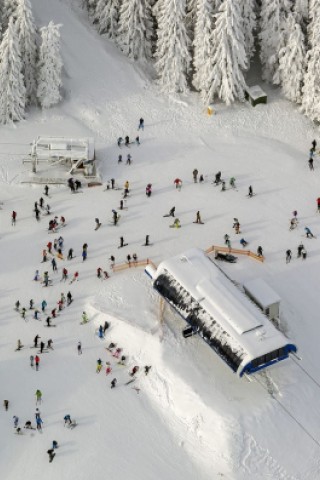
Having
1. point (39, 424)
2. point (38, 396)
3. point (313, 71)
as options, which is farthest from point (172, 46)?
point (39, 424)

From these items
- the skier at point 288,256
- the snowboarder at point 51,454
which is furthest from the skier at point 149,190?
the snowboarder at point 51,454

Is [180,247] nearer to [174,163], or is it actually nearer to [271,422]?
[174,163]

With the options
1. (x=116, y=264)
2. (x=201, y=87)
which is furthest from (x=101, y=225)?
(x=201, y=87)

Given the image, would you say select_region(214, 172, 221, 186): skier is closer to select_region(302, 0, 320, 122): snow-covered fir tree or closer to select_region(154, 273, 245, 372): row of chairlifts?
select_region(302, 0, 320, 122): snow-covered fir tree

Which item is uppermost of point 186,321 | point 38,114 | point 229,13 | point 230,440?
point 229,13

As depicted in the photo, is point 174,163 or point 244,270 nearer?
point 244,270

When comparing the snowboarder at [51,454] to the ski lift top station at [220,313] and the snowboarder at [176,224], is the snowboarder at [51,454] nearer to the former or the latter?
the ski lift top station at [220,313]

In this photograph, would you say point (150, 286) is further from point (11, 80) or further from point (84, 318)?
point (11, 80)
